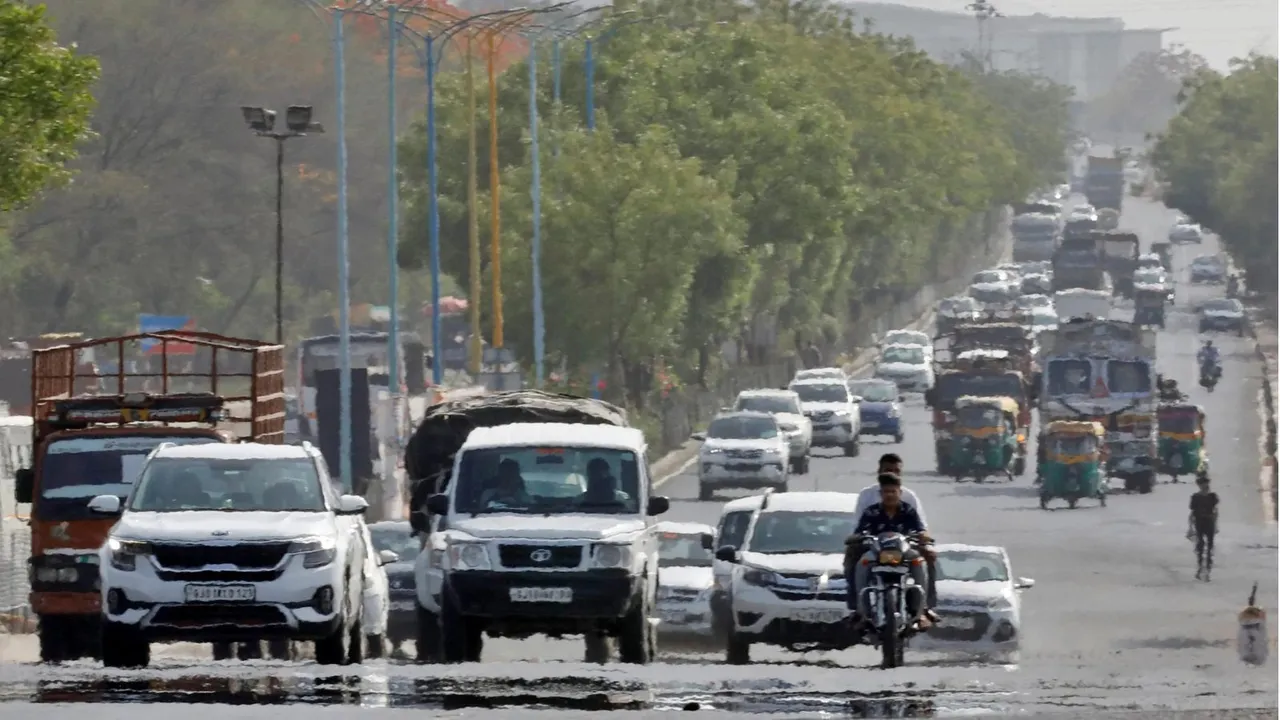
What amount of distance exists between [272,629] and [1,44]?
1250cm

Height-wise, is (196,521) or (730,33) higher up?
(730,33)

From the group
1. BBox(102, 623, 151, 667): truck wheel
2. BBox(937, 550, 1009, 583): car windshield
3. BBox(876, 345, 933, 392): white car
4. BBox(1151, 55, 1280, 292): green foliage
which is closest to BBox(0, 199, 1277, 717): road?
BBox(102, 623, 151, 667): truck wheel

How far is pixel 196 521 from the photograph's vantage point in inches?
798

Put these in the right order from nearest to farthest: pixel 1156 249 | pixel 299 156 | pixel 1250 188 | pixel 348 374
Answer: pixel 348 374
pixel 299 156
pixel 1250 188
pixel 1156 249

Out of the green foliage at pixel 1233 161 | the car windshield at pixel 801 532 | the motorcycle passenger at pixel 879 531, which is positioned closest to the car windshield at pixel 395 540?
the car windshield at pixel 801 532

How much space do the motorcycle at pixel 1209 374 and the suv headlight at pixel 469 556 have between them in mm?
75786

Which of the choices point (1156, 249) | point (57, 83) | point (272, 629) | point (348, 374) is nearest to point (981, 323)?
point (348, 374)

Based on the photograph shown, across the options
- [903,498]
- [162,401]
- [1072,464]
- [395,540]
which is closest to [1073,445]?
[1072,464]

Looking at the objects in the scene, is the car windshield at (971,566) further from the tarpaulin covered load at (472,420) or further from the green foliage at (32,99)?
the green foliage at (32,99)

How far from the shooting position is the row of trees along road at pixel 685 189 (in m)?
71.7

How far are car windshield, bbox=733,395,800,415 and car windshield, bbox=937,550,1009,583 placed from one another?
115 ft

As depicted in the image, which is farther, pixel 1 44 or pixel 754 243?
pixel 754 243

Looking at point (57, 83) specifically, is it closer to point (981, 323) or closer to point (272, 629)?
point (272, 629)

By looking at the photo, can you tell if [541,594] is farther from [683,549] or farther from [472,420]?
[683,549]
